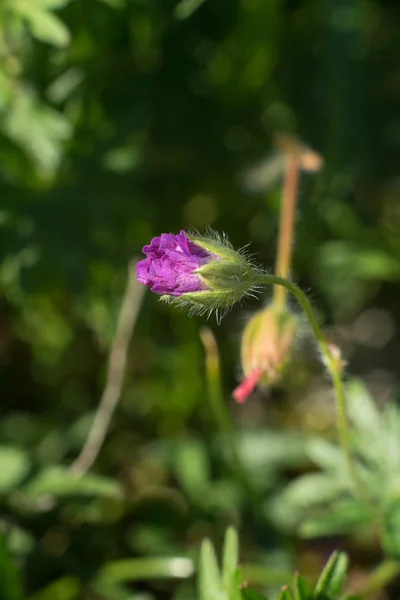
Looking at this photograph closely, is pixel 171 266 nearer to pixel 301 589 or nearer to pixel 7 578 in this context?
pixel 301 589

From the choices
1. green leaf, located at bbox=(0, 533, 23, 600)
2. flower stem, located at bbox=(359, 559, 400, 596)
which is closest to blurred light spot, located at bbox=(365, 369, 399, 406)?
flower stem, located at bbox=(359, 559, 400, 596)

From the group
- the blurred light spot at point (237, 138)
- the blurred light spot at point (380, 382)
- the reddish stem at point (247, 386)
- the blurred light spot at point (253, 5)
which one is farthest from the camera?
the blurred light spot at point (380, 382)

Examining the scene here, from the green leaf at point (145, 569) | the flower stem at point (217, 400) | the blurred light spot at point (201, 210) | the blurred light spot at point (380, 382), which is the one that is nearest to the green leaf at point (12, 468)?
the green leaf at point (145, 569)

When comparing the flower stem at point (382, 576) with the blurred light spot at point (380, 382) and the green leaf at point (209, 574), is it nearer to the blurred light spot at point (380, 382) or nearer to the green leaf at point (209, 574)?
the green leaf at point (209, 574)

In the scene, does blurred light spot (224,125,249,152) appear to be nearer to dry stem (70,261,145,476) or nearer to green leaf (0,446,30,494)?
dry stem (70,261,145,476)

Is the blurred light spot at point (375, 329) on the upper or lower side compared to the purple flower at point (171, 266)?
upper

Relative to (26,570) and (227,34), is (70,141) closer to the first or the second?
(227,34)

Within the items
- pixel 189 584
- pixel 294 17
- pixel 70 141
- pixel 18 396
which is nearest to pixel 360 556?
pixel 189 584
